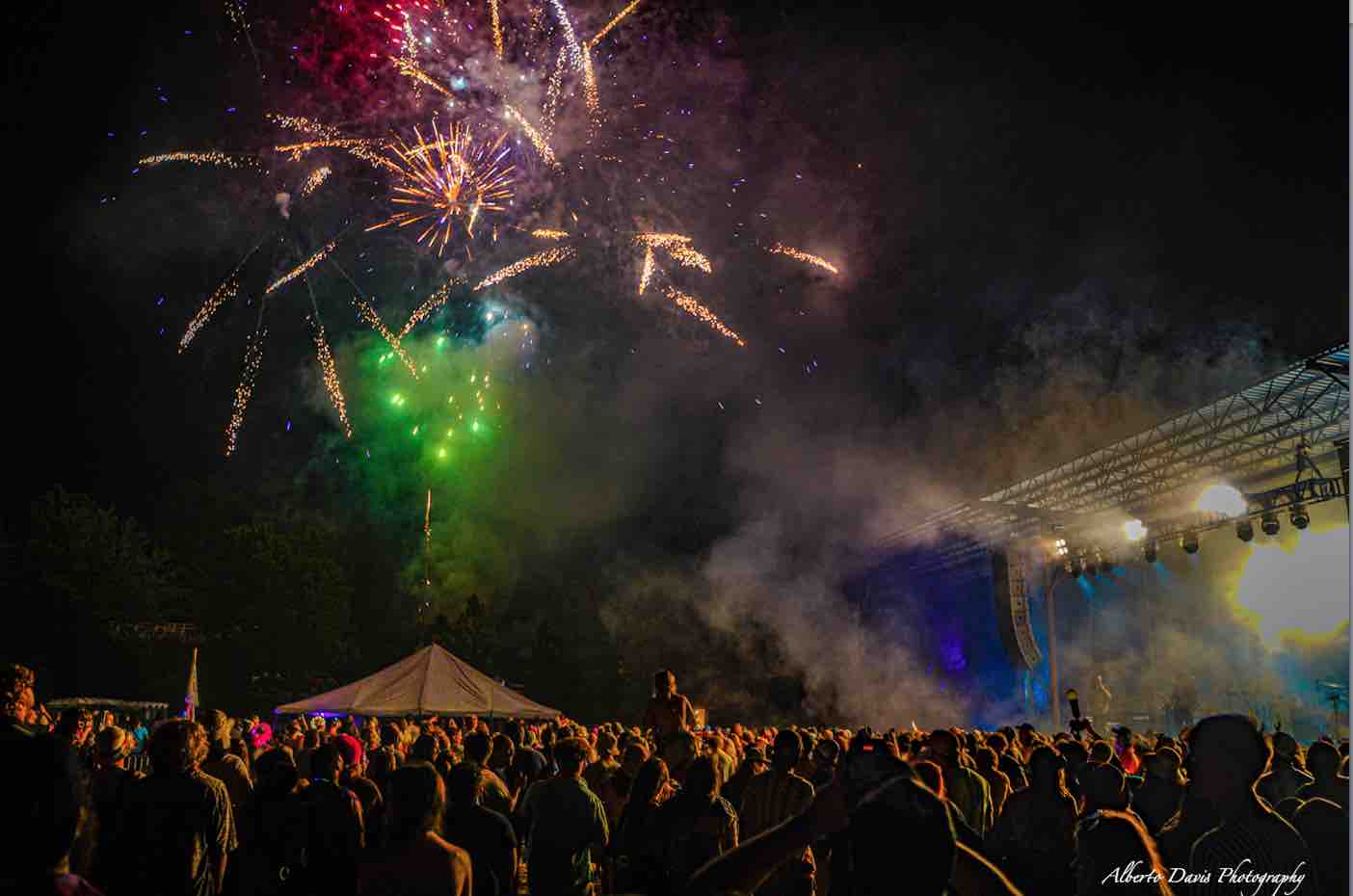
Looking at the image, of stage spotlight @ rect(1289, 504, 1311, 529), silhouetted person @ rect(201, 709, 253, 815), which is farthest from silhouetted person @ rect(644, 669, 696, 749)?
stage spotlight @ rect(1289, 504, 1311, 529)

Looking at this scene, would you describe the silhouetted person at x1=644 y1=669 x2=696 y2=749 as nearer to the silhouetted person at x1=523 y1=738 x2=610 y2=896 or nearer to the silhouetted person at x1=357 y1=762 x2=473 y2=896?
the silhouetted person at x1=523 y1=738 x2=610 y2=896

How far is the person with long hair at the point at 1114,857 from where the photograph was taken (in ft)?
7.72

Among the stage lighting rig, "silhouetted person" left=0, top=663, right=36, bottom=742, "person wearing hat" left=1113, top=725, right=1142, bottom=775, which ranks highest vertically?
the stage lighting rig

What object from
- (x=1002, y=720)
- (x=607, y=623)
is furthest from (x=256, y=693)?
(x=1002, y=720)

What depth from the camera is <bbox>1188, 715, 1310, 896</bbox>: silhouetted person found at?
9.55 feet

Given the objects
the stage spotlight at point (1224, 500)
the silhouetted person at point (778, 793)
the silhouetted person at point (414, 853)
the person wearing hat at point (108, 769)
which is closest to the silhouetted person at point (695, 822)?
the silhouetted person at point (778, 793)

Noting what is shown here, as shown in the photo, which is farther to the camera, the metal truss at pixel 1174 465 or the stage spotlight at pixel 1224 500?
the stage spotlight at pixel 1224 500

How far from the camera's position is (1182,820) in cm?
310

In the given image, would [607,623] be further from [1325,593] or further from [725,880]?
[725,880]

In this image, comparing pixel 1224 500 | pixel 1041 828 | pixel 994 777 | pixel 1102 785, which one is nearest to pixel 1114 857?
pixel 1041 828

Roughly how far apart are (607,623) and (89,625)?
17674mm

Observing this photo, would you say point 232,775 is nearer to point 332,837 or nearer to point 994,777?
point 332,837

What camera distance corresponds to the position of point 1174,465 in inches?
699

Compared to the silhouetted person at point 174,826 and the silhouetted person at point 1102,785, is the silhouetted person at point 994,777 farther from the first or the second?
the silhouetted person at point 174,826
